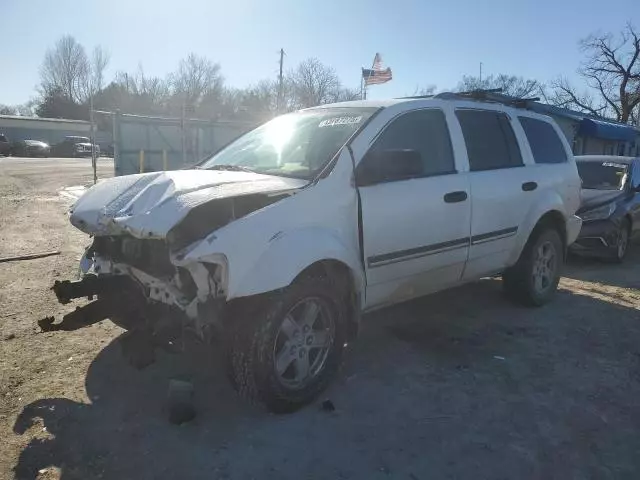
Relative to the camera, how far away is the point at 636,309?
19.1 feet

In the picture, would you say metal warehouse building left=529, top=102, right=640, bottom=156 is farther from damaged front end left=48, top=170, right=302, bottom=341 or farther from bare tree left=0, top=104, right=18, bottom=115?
bare tree left=0, top=104, right=18, bottom=115

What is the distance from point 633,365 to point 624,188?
205 inches

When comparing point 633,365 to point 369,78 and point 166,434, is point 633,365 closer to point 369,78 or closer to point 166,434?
point 166,434

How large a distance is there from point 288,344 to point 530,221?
2.99 meters

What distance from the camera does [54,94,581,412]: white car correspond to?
3.05 meters

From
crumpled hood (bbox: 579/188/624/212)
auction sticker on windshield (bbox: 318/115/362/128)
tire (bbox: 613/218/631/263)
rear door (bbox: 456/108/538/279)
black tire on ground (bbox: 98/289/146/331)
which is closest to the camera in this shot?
black tire on ground (bbox: 98/289/146/331)

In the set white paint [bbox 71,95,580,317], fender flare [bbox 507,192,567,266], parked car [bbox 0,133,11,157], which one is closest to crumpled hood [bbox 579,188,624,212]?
fender flare [bbox 507,192,567,266]

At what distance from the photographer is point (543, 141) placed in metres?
5.64

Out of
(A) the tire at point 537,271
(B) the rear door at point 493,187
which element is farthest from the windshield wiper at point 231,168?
(A) the tire at point 537,271

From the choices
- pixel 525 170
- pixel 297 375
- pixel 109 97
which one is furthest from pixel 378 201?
pixel 109 97

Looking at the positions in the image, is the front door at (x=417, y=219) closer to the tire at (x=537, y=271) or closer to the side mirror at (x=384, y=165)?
the side mirror at (x=384, y=165)

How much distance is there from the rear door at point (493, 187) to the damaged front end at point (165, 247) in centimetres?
186

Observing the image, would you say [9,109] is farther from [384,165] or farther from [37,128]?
[384,165]

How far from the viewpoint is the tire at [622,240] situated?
8.20 meters
